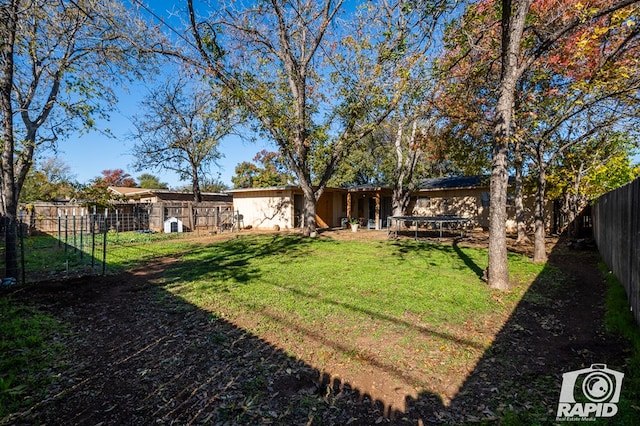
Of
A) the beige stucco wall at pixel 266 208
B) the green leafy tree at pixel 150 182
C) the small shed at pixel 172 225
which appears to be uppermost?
the green leafy tree at pixel 150 182

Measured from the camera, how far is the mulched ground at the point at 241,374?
2.57m

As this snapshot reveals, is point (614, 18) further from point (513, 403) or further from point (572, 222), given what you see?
point (572, 222)

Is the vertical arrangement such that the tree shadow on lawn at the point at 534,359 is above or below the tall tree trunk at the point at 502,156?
below

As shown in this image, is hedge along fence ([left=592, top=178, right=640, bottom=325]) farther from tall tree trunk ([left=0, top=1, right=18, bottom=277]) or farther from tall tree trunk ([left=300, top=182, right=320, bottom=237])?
tall tree trunk ([left=300, top=182, right=320, bottom=237])

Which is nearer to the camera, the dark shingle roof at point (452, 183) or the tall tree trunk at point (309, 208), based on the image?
the tall tree trunk at point (309, 208)

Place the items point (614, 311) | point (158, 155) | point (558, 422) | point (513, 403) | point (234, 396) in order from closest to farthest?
point (558, 422)
point (513, 403)
point (234, 396)
point (614, 311)
point (158, 155)

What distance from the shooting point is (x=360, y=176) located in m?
30.2

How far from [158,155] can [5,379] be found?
21.1 m

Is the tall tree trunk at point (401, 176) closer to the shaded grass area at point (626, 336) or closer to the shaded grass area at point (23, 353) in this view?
the shaded grass area at point (626, 336)

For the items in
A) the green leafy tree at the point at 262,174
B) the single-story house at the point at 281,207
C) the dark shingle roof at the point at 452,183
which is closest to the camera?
the dark shingle roof at the point at 452,183

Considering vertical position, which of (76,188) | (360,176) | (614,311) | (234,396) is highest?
(360,176)

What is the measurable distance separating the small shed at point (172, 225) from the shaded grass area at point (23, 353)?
14086 millimetres

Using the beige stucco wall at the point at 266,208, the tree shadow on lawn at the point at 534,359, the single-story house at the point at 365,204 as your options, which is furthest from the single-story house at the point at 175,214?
the tree shadow on lawn at the point at 534,359

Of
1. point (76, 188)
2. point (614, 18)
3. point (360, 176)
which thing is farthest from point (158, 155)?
point (614, 18)
